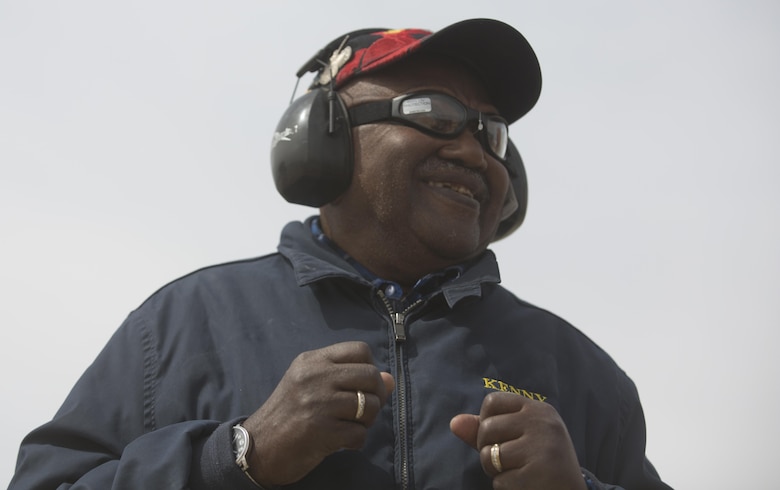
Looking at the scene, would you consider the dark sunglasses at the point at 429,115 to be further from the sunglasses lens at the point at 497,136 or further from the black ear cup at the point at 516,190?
the black ear cup at the point at 516,190

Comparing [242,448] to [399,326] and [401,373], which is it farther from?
[399,326]

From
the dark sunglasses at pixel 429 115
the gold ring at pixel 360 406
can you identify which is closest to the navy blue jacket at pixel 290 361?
the gold ring at pixel 360 406

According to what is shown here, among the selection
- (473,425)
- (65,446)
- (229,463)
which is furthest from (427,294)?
(65,446)

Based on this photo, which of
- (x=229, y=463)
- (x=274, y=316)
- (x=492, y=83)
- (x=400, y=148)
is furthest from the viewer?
(x=492, y=83)

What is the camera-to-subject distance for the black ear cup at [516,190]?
4480 millimetres

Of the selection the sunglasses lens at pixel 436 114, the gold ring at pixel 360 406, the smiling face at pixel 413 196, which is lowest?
the gold ring at pixel 360 406

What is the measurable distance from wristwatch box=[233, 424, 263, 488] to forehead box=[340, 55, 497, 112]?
1.64 m

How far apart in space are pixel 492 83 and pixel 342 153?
784mm

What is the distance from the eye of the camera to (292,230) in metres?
4.09

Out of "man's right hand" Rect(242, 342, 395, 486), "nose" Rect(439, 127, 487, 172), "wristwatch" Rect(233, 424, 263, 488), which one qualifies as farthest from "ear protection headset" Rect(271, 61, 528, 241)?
"wristwatch" Rect(233, 424, 263, 488)

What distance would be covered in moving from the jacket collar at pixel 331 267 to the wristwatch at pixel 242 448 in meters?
0.78

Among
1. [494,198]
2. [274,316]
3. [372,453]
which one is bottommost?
[372,453]

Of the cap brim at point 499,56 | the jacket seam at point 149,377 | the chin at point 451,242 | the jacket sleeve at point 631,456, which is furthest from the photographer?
the cap brim at point 499,56

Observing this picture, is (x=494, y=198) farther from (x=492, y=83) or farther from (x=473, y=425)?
(x=473, y=425)
